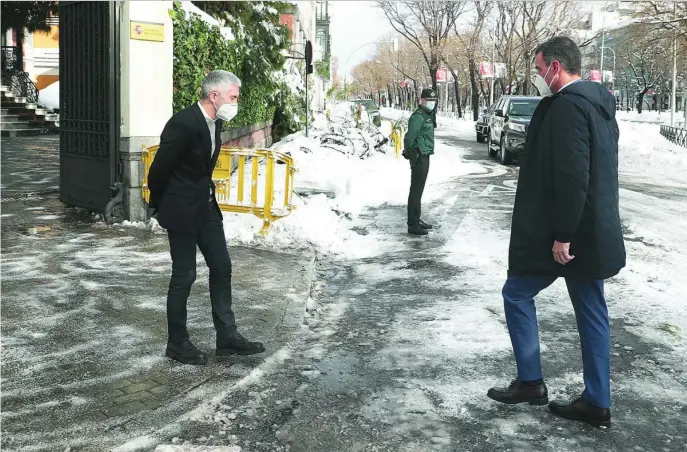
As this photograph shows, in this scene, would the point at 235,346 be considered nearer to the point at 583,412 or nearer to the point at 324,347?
the point at 324,347

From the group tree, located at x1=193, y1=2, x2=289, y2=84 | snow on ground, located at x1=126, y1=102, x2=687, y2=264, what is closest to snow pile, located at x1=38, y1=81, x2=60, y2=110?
snow on ground, located at x1=126, y1=102, x2=687, y2=264

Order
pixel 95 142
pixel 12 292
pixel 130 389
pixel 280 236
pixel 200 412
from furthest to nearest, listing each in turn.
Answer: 1. pixel 95 142
2. pixel 280 236
3. pixel 12 292
4. pixel 130 389
5. pixel 200 412

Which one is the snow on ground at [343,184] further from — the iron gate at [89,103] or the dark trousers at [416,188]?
the iron gate at [89,103]

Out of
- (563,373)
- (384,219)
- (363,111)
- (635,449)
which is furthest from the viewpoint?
(363,111)

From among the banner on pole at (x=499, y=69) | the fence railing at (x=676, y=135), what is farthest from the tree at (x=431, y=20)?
the fence railing at (x=676, y=135)

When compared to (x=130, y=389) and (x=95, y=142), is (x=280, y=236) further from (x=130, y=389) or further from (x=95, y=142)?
(x=130, y=389)

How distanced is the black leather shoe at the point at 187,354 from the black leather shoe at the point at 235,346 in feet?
0.58

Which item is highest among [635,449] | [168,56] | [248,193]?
[168,56]

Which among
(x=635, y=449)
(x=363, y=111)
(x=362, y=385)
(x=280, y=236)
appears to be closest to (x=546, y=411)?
(x=635, y=449)

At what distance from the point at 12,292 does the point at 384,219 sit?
614cm

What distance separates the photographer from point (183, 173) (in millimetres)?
4992

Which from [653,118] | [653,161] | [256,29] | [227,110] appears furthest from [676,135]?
[653,118]

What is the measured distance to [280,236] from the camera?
9.54 metres

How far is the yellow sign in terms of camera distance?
1013 centimetres
